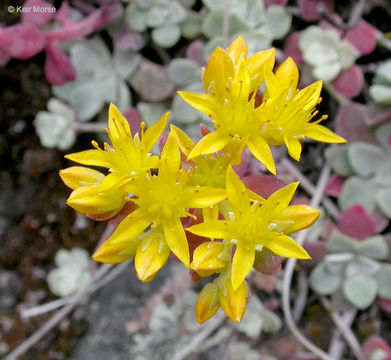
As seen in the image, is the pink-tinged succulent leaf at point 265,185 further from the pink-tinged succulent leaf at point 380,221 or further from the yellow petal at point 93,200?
the pink-tinged succulent leaf at point 380,221

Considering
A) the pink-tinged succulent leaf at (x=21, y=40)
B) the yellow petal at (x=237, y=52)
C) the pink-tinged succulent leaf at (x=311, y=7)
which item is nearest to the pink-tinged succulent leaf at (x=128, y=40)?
the pink-tinged succulent leaf at (x=21, y=40)

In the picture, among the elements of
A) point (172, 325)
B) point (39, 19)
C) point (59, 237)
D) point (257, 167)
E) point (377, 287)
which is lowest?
point (172, 325)

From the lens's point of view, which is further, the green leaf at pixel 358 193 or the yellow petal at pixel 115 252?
the green leaf at pixel 358 193

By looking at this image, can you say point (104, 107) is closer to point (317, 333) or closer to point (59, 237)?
point (59, 237)

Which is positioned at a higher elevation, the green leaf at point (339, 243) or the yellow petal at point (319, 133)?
the yellow petal at point (319, 133)

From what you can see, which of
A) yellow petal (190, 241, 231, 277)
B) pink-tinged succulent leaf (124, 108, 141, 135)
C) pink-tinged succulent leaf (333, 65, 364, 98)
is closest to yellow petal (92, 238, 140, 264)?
yellow petal (190, 241, 231, 277)

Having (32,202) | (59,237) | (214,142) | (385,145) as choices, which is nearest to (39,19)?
(32,202)

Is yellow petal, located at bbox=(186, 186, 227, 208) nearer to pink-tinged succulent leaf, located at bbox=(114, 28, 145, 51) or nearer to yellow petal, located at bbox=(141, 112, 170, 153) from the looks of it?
yellow petal, located at bbox=(141, 112, 170, 153)
